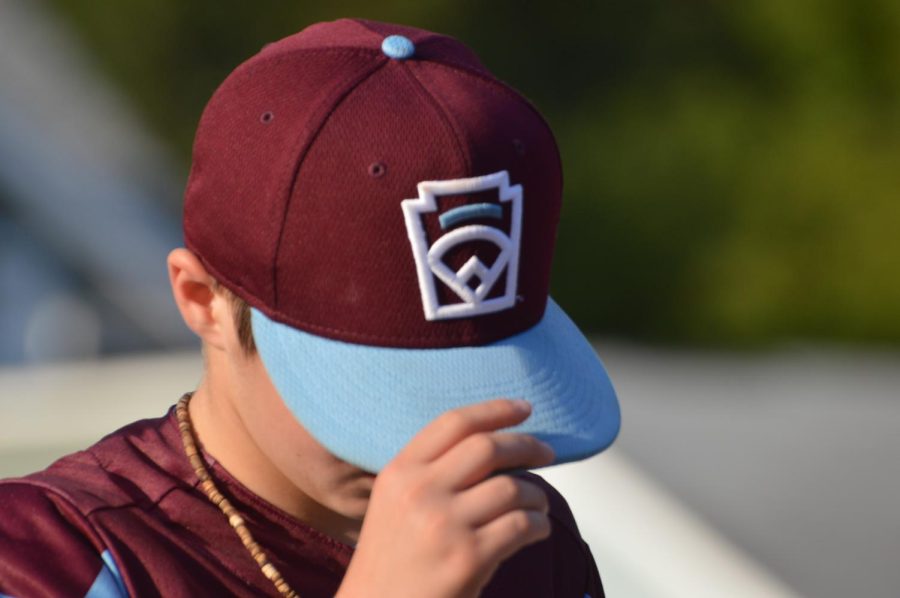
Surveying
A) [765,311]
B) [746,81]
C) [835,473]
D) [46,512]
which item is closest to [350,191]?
[46,512]

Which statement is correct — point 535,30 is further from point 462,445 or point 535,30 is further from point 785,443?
point 462,445

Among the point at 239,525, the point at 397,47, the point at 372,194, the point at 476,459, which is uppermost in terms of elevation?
the point at 397,47

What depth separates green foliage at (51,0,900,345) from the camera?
6555 millimetres

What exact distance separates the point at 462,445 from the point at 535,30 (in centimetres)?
642

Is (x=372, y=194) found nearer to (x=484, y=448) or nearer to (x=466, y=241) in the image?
(x=466, y=241)

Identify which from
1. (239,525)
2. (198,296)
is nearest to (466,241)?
(198,296)

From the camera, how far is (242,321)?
5.22ft

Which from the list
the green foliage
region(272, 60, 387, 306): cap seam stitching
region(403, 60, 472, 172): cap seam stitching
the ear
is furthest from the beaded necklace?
the green foliage

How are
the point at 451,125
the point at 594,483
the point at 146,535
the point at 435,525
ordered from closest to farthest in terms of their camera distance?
the point at 435,525 → the point at 451,125 → the point at 146,535 → the point at 594,483

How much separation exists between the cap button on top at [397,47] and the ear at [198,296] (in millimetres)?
294

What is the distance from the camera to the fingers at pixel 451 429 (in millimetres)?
1421

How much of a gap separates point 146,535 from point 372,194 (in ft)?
1.46

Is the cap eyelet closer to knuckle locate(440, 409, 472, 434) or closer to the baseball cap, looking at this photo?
the baseball cap

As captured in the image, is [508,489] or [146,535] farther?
[146,535]
